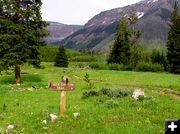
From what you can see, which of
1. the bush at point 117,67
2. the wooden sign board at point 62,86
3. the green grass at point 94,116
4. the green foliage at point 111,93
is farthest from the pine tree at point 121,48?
the wooden sign board at point 62,86

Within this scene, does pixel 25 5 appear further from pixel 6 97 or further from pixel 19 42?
pixel 6 97

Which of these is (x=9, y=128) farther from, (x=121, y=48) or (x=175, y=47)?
(x=121, y=48)

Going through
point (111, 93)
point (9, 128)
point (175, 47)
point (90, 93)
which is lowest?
point (9, 128)

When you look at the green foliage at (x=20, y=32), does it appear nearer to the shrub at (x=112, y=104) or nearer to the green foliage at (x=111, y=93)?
the green foliage at (x=111, y=93)

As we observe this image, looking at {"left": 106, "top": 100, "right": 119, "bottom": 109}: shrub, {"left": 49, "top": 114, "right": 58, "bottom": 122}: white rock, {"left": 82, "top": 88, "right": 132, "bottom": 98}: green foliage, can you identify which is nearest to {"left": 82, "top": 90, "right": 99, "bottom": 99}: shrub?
{"left": 82, "top": 88, "right": 132, "bottom": 98}: green foliage

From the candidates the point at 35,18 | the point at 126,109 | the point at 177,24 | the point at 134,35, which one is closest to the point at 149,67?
the point at 177,24

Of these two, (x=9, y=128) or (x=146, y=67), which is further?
(x=146, y=67)

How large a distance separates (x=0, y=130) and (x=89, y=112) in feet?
17.1

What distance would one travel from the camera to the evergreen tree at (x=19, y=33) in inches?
1876

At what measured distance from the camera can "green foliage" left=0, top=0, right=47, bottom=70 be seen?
4766 centimetres

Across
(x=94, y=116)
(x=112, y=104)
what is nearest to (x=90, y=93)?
(x=112, y=104)

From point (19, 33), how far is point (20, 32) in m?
0.18

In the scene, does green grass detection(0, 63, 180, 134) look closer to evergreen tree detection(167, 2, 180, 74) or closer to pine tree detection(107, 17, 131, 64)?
evergreen tree detection(167, 2, 180, 74)

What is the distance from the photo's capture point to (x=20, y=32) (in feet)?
160
